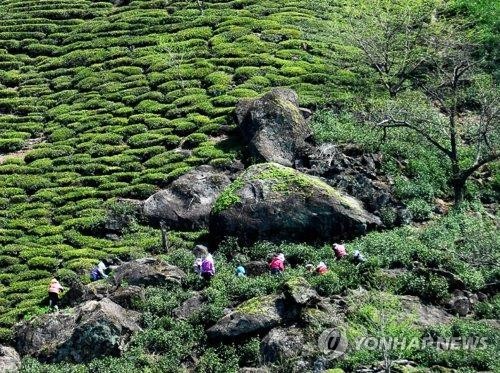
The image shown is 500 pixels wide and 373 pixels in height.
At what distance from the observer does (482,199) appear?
32.7 metres

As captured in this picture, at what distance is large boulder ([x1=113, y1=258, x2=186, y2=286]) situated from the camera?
1021 inches

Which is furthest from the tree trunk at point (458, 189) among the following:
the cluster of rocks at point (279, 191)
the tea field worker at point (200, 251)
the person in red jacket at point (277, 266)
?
the tea field worker at point (200, 251)

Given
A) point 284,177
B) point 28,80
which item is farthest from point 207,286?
point 28,80

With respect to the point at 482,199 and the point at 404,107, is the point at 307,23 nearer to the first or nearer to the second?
the point at 404,107

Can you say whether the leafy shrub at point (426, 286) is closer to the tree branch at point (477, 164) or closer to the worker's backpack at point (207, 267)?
the worker's backpack at point (207, 267)

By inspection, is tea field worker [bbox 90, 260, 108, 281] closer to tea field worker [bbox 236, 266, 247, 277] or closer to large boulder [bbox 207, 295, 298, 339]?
tea field worker [bbox 236, 266, 247, 277]

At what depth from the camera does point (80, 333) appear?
74.6ft

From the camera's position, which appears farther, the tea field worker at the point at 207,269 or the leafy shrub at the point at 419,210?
the leafy shrub at the point at 419,210

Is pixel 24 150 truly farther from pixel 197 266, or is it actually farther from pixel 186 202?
pixel 197 266

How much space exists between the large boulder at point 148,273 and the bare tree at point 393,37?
697 inches

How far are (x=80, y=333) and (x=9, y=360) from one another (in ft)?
8.30

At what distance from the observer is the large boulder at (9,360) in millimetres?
22906

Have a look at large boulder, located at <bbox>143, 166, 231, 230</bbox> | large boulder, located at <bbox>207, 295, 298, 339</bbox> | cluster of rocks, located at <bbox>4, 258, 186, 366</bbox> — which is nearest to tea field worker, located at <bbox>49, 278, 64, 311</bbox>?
cluster of rocks, located at <bbox>4, 258, 186, 366</bbox>

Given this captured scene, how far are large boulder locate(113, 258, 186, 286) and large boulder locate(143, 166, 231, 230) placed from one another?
15.7ft
